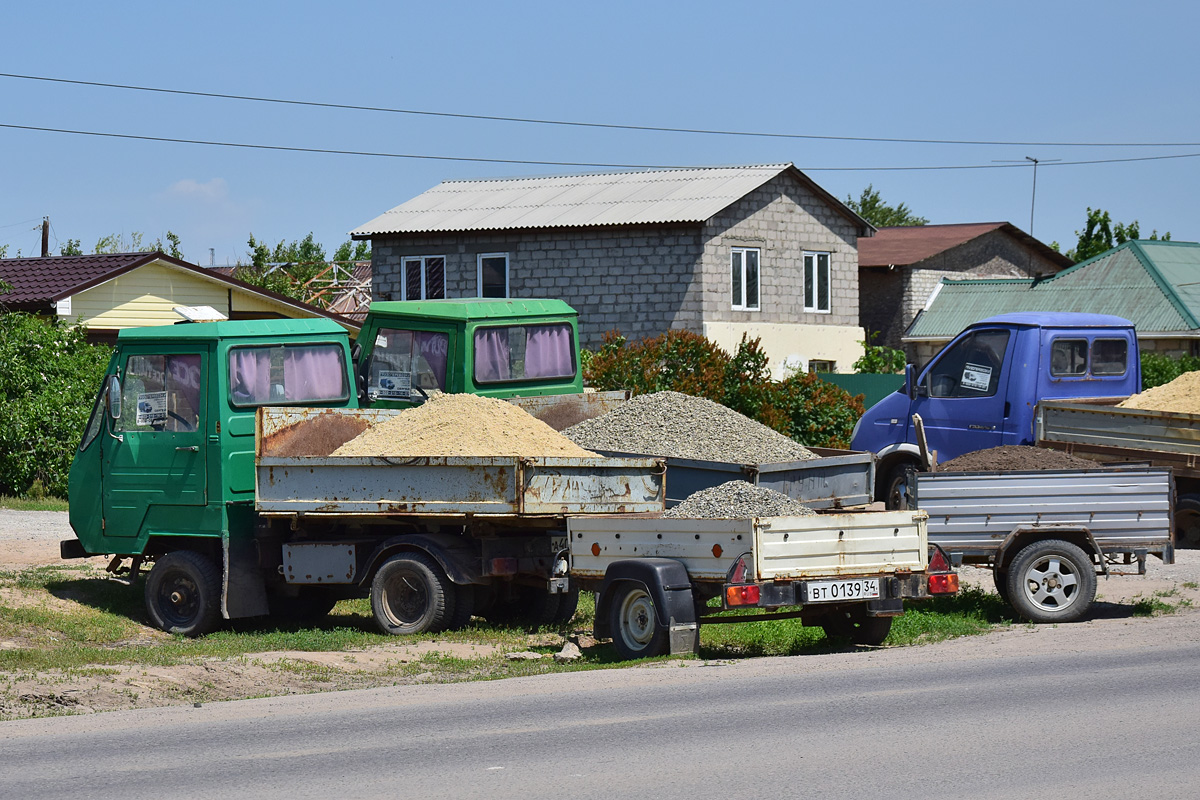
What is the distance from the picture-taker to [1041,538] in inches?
495

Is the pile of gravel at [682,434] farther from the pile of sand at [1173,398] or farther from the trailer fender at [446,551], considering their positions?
the pile of sand at [1173,398]

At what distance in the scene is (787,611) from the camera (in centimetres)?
1160

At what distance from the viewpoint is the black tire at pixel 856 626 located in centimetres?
1159

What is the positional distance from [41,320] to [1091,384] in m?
16.6

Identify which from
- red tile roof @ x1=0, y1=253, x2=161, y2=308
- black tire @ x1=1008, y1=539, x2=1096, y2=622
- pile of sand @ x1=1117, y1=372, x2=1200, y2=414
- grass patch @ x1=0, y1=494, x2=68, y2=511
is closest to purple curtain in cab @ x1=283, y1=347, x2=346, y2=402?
black tire @ x1=1008, y1=539, x2=1096, y2=622

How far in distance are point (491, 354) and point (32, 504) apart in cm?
1018

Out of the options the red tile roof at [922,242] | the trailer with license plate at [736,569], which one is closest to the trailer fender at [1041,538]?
the trailer with license plate at [736,569]

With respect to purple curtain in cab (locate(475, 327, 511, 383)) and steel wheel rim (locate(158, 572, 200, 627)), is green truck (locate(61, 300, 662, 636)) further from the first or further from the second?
purple curtain in cab (locate(475, 327, 511, 383))

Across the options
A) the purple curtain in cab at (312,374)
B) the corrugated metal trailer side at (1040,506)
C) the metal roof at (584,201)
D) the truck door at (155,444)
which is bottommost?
the corrugated metal trailer side at (1040,506)

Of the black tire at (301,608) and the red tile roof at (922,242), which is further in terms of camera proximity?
the red tile roof at (922,242)

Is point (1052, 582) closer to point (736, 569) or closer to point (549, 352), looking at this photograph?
point (736, 569)

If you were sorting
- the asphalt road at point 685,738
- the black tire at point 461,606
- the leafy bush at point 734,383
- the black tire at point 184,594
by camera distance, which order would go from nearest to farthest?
the asphalt road at point 685,738, the black tire at point 461,606, the black tire at point 184,594, the leafy bush at point 734,383

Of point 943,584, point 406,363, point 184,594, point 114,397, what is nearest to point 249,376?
point 114,397

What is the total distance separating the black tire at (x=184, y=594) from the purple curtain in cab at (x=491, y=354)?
360cm
